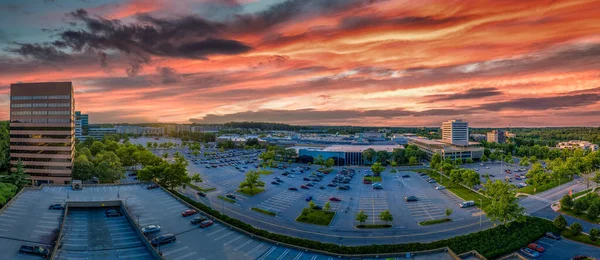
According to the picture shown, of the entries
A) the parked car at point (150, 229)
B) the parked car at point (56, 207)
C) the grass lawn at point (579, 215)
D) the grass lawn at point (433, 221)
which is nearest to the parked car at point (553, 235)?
the grass lawn at point (579, 215)

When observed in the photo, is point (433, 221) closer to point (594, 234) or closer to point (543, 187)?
point (594, 234)

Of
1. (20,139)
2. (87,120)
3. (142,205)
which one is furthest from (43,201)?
(87,120)

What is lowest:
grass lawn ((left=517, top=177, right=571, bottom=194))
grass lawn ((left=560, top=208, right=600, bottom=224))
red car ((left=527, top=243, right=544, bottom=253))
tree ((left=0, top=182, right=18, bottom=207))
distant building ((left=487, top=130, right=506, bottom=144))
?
red car ((left=527, top=243, right=544, bottom=253))

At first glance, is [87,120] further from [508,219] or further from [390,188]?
[508,219]

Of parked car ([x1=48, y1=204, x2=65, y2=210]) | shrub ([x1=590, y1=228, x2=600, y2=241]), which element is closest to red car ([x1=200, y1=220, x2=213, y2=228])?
parked car ([x1=48, y1=204, x2=65, y2=210])

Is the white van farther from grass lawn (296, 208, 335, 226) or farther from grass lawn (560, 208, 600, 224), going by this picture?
grass lawn (296, 208, 335, 226)

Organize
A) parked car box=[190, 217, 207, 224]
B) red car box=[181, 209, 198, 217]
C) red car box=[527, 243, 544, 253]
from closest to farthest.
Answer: red car box=[527, 243, 544, 253], parked car box=[190, 217, 207, 224], red car box=[181, 209, 198, 217]

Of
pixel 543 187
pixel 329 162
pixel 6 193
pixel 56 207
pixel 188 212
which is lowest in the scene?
pixel 543 187

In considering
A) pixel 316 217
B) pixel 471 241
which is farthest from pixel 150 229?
pixel 471 241
